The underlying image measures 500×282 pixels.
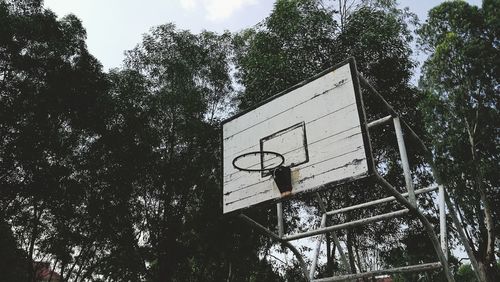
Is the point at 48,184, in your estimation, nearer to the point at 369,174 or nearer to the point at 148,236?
the point at 148,236

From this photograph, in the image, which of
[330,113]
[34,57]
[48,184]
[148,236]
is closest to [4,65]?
[34,57]

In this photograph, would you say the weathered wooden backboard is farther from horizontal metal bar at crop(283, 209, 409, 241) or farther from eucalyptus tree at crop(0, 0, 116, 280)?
eucalyptus tree at crop(0, 0, 116, 280)

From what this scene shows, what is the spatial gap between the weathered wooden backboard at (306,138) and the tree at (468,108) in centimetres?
1100

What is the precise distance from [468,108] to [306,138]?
12.3 metres

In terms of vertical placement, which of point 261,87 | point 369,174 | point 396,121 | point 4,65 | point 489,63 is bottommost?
point 369,174

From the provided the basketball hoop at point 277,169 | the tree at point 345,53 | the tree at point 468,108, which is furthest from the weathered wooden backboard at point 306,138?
the tree at point 468,108

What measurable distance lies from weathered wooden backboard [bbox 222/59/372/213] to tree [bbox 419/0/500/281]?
11.0m

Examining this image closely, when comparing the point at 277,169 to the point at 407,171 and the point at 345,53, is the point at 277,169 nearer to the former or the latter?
the point at 407,171

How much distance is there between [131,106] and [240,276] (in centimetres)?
888

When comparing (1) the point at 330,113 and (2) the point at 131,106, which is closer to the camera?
(1) the point at 330,113

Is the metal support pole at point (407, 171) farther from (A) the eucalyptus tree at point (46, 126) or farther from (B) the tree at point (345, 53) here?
(A) the eucalyptus tree at point (46, 126)

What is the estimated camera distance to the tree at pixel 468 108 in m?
12.9

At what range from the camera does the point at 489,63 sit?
12633mm

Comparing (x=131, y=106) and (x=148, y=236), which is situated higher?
(x=131, y=106)
